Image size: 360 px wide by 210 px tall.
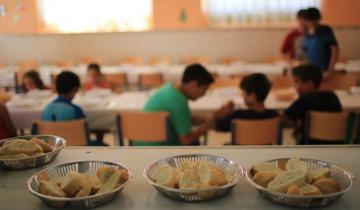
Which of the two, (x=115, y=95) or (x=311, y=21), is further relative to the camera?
(x=311, y=21)

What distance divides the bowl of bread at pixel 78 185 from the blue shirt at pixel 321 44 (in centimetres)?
411

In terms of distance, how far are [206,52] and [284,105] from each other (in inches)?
155

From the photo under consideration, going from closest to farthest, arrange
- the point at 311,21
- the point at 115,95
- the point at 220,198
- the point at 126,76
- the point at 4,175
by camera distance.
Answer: the point at 220,198 → the point at 4,175 → the point at 115,95 → the point at 311,21 → the point at 126,76

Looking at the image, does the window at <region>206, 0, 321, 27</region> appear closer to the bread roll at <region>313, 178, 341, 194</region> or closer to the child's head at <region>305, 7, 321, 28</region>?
the child's head at <region>305, 7, 321, 28</region>

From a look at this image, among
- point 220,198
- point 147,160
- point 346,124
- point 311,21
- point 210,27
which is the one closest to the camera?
point 220,198

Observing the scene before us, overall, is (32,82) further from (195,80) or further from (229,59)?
(229,59)

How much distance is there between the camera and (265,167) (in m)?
1.41

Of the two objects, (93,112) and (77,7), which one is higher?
(77,7)

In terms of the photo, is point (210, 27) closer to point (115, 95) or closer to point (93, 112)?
point (115, 95)

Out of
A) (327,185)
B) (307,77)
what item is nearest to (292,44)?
(307,77)

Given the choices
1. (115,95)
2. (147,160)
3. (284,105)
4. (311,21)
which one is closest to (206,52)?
(311,21)

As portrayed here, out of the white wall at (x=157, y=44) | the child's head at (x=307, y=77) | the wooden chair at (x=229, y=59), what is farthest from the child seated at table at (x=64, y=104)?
the white wall at (x=157, y=44)

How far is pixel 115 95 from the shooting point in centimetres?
425

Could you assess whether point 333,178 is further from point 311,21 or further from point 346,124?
point 311,21
